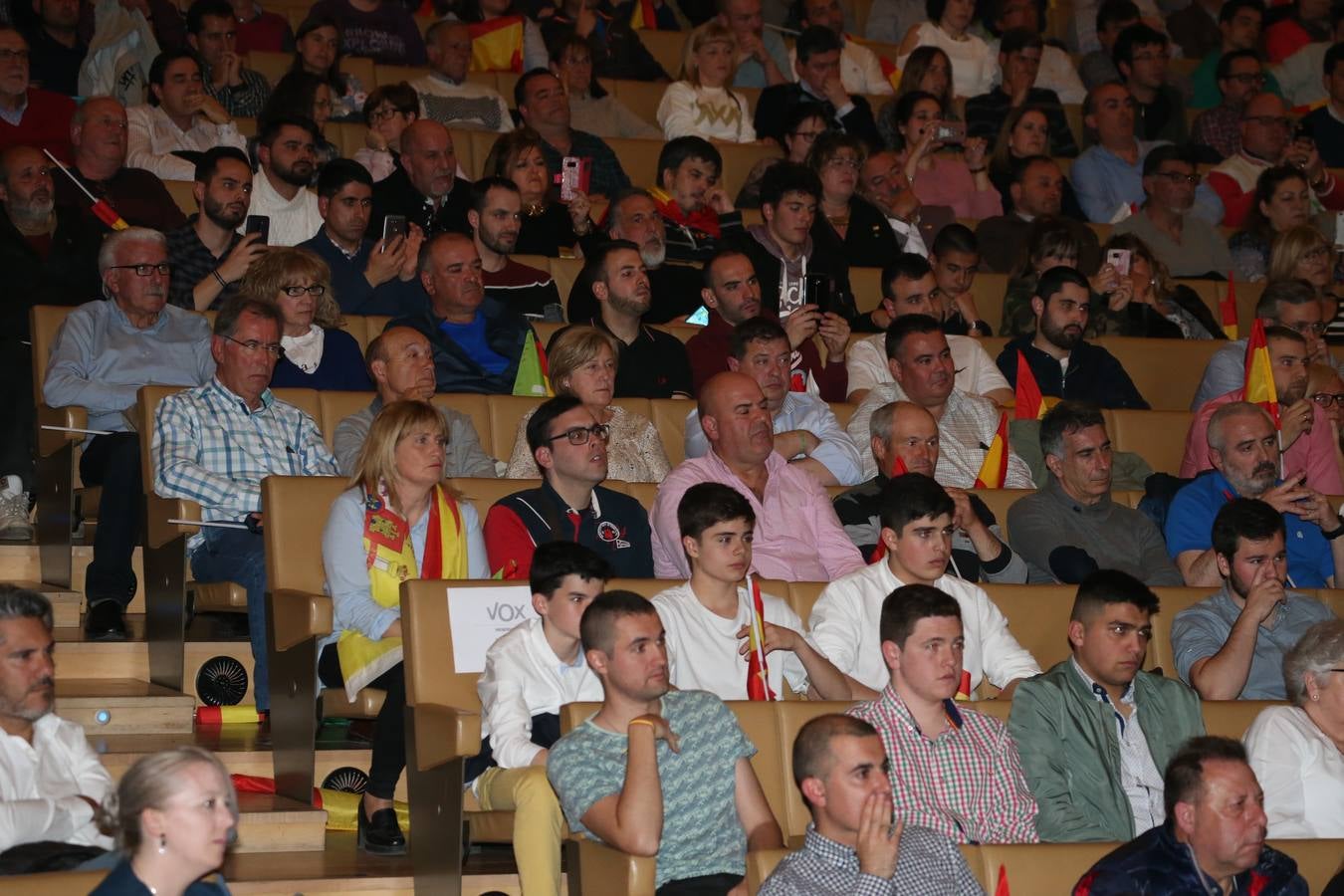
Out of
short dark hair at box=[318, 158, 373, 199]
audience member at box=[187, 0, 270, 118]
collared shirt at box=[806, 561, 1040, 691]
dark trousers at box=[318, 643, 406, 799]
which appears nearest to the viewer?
dark trousers at box=[318, 643, 406, 799]

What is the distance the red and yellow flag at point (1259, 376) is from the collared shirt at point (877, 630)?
67.9 inches

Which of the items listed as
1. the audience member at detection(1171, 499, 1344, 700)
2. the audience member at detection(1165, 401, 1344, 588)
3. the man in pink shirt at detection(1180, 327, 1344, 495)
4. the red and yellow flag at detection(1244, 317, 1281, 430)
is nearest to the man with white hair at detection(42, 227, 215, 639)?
the audience member at detection(1171, 499, 1344, 700)

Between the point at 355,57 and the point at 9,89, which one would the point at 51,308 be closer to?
the point at 9,89

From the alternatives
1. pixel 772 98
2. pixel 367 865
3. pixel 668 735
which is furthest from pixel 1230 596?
pixel 772 98

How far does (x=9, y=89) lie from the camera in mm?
6496

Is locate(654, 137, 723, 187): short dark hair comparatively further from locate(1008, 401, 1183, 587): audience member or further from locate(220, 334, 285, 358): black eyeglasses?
locate(220, 334, 285, 358): black eyeglasses

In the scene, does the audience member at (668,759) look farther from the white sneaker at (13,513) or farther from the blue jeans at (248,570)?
the white sneaker at (13,513)

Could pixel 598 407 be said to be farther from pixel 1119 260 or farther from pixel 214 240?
pixel 1119 260

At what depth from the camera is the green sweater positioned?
3.81 metres

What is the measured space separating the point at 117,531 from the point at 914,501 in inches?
86.9

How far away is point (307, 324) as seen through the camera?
5598 millimetres

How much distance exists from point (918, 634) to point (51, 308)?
10.4 feet

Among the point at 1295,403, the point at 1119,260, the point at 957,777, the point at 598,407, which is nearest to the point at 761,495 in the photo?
the point at 598,407

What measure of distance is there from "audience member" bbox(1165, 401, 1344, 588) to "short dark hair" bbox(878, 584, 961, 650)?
4.88 feet
